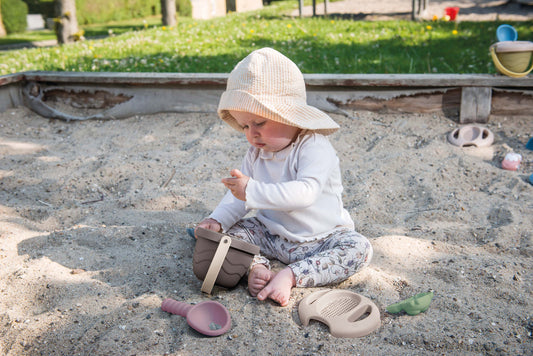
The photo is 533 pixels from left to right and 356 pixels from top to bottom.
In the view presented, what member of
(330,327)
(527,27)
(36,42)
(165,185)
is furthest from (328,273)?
(36,42)

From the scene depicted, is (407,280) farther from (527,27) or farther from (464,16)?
(464,16)

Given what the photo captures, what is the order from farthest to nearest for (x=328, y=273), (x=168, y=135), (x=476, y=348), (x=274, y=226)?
(x=168, y=135), (x=274, y=226), (x=328, y=273), (x=476, y=348)

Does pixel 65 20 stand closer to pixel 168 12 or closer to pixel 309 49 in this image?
pixel 168 12

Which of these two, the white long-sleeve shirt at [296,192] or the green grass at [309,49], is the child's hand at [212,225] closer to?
the white long-sleeve shirt at [296,192]


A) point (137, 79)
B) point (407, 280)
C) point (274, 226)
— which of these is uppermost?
point (137, 79)

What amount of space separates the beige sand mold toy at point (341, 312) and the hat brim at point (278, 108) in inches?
25.8

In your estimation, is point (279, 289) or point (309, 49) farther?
point (309, 49)

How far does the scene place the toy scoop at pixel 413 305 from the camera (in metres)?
1.79

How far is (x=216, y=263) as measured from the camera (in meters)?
1.90

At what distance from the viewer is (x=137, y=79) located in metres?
4.16

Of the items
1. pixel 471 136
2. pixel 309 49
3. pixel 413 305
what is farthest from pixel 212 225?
pixel 309 49

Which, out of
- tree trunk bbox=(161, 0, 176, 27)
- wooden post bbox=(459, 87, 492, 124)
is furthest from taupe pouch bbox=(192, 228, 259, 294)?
tree trunk bbox=(161, 0, 176, 27)

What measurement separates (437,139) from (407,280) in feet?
5.75

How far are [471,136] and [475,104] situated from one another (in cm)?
32
